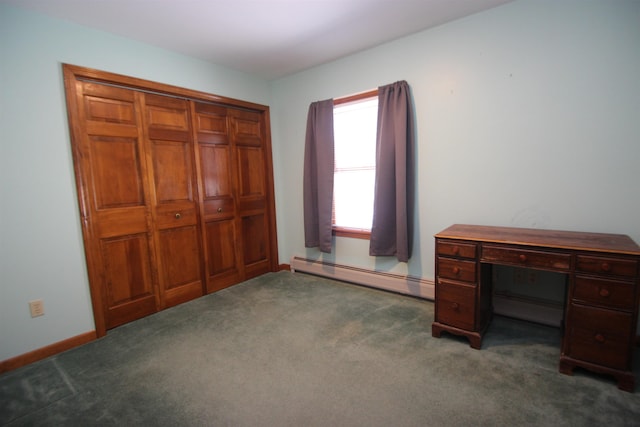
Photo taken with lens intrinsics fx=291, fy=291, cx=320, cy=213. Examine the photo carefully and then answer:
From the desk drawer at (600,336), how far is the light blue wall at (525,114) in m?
0.74

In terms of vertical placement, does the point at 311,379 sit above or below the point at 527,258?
below

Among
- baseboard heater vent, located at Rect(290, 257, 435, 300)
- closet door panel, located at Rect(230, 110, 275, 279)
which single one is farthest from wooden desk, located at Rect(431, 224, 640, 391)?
closet door panel, located at Rect(230, 110, 275, 279)

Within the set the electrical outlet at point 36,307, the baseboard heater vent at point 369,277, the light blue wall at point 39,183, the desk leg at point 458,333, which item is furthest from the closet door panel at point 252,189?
the desk leg at point 458,333

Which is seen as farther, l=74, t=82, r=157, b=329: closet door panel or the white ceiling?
l=74, t=82, r=157, b=329: closet door panel

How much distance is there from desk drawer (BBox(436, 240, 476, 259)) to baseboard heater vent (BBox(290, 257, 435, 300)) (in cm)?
81

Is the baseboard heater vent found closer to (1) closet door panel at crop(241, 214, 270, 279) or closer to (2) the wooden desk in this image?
(1) closet door panel at crop(241, 214, 270, 279)

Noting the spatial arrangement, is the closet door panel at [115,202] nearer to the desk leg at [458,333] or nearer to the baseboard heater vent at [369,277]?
the baseboard heater vent at [369,277]

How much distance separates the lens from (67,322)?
226 centimetres

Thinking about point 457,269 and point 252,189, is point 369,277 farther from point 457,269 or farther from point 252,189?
point 252,189

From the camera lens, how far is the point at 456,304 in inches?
82.9

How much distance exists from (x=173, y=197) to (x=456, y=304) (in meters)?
2.72

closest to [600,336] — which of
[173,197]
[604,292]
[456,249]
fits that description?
[604,292]

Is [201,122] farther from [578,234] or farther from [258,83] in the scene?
[578,234]

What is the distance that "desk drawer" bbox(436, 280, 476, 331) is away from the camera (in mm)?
2049
